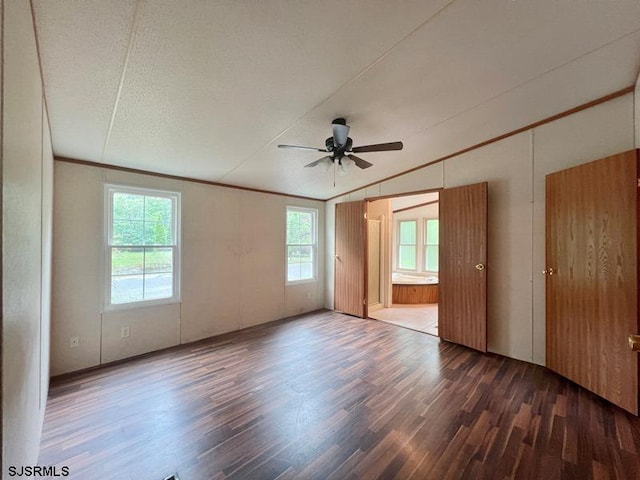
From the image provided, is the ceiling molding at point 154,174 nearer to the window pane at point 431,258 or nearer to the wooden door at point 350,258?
the wooden door at point 350,258

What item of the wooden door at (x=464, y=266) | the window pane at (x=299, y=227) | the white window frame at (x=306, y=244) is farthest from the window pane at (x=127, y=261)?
the wooden door at (x=464, y=266)

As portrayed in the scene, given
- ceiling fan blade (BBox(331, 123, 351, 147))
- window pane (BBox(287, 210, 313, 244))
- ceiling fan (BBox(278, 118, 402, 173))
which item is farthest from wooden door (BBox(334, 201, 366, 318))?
ceiling fan blade (BBox(331, 123, 351, 147))

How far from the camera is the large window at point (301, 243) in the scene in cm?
495

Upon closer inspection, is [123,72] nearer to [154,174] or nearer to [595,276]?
[154,174]

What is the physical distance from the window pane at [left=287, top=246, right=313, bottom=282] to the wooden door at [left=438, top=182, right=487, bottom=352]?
2473 mm

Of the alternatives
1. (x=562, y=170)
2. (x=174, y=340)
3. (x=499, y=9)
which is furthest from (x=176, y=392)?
(x=562, y=170)

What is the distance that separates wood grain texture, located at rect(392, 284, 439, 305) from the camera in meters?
5.86

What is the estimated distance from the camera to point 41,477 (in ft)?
5.00

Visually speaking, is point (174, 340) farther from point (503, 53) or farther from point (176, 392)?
point (503, 53)

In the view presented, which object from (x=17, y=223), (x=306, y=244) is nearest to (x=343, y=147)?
(x=17, y=223)

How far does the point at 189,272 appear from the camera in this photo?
3602mm

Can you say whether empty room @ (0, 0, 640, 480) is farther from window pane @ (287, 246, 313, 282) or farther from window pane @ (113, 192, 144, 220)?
window pane @ (287, 246, 313, 282)

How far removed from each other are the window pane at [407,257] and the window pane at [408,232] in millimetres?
159

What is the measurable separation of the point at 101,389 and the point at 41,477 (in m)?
1.01
